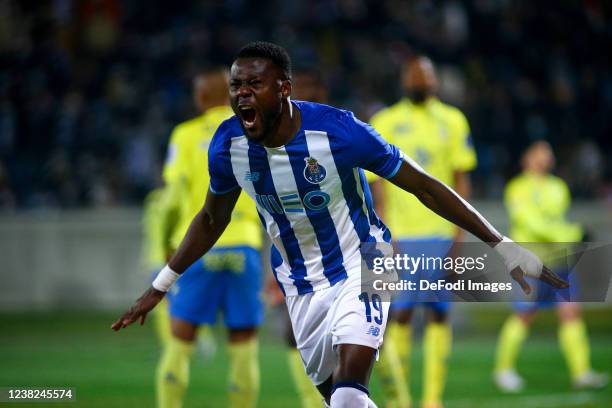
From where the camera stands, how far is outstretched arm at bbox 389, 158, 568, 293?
4.56 metres

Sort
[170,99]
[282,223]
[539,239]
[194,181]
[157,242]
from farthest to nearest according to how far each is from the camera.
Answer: [170,99]
[157,242]
[539,239]
[194,181]
[282,223]

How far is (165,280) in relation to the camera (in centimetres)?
518

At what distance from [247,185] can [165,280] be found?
645 mm

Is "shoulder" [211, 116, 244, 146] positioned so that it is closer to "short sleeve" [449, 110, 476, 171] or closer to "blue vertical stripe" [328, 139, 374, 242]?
"blue vertical stripe" [328, 139, 374, 242]

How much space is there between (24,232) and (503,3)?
10.5 m

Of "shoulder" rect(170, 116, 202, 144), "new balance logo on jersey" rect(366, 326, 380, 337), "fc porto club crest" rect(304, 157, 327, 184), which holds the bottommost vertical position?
"new balance logo on jersey" rect(366, 326, 380, 337)

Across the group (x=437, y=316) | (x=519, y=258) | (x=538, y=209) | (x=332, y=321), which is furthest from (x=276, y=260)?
(x=538, y=209)

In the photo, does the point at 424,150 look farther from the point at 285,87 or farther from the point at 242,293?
the point at 285,87

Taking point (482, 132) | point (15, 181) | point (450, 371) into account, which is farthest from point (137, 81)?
point (450, 371)

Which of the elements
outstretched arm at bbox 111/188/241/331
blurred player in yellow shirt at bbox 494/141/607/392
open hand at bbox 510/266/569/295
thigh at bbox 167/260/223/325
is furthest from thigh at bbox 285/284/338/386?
blurred player in yellow shirt at bbox 494/141/607/392

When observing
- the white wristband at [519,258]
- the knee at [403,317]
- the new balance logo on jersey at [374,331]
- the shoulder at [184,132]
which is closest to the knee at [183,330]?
the shoulder at [184,132]

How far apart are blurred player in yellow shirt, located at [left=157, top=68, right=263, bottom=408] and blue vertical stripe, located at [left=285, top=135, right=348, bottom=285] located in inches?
75.3

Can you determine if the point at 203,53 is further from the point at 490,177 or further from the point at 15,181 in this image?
the point at 490,177

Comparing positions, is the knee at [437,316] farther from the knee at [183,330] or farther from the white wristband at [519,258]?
the white wristband at [519,258]
